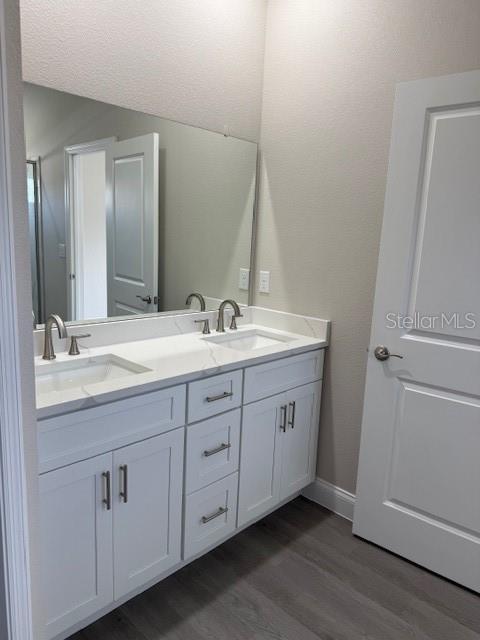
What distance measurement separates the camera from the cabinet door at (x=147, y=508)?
1.52m

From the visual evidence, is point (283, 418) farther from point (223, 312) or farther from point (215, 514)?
point (223, 312)

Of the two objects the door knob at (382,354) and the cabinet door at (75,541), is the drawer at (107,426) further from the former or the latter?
the door knob at (382,354)

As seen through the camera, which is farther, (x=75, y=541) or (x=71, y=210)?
(x=71, y=210)

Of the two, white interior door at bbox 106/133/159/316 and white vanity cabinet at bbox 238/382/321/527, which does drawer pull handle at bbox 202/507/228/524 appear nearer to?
white vanity cabinet at bbox 238/382/321/527

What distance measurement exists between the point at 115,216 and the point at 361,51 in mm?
1286

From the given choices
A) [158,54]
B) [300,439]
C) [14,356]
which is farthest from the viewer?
[300,439]

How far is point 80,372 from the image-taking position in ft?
5.81

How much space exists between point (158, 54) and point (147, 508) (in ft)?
5.92

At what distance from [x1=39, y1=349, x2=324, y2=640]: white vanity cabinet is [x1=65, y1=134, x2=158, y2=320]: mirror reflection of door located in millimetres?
602

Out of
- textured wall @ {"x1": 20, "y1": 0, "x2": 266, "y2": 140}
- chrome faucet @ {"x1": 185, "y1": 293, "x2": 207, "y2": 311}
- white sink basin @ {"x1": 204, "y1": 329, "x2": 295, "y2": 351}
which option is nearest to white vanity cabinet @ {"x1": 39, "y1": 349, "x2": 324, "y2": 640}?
white sink basin @ {"x1": 204, "y1": 329, "x2": 295, "y2": 351}

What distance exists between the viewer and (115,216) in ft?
6.61

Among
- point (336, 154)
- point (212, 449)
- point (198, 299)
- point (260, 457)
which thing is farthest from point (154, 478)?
point (336, 154)

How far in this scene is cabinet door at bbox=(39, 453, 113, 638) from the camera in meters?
1.35

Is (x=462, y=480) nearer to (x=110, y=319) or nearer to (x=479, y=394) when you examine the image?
(x=479, y=394)
